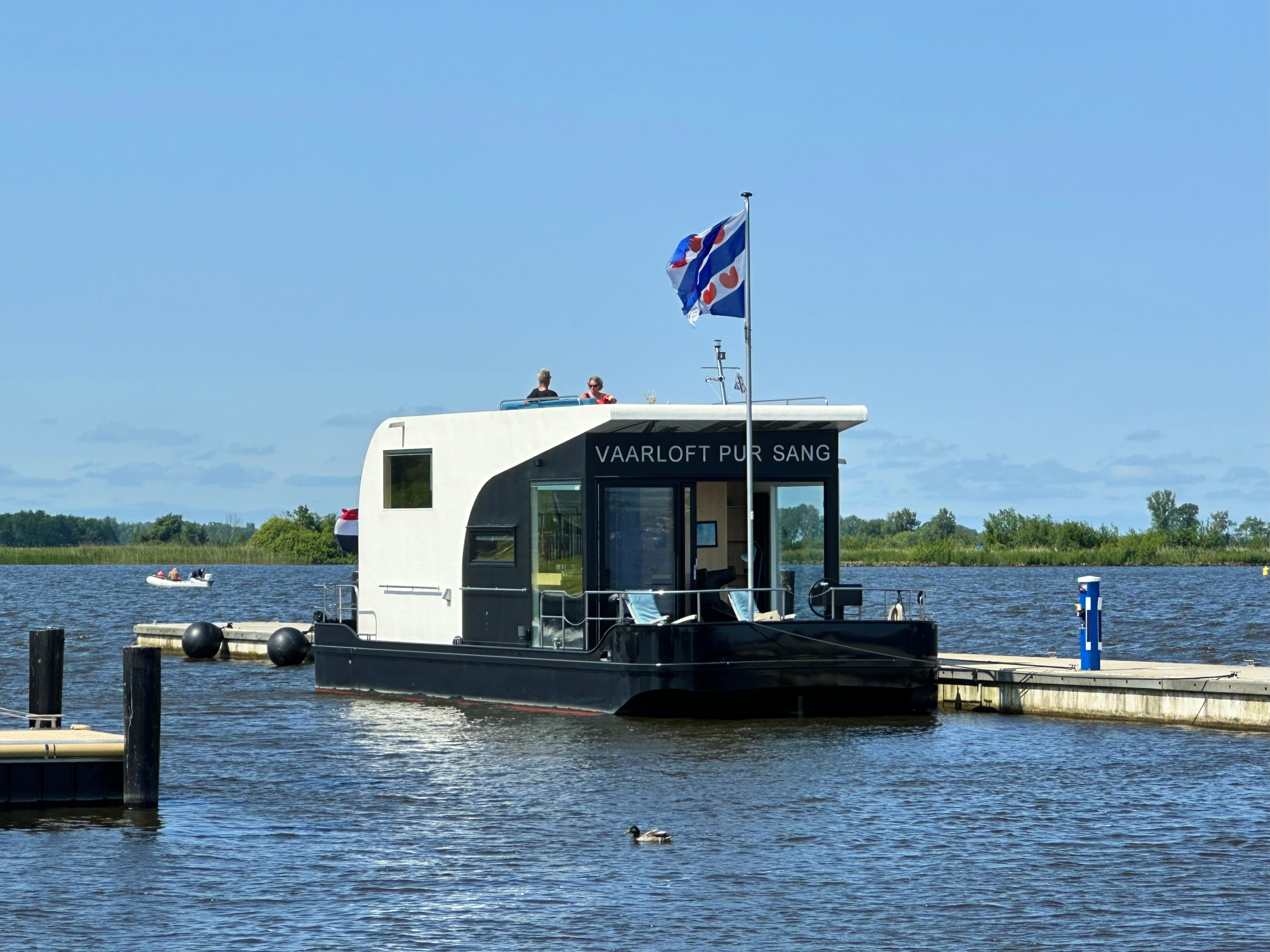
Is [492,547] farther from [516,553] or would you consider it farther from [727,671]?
[727,671]

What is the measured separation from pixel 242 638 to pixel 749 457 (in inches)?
707

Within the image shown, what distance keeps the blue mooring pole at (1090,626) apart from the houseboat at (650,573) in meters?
2.06

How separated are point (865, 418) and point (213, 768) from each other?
30.4 feet

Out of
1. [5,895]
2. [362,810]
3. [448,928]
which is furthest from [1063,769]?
[5,895]

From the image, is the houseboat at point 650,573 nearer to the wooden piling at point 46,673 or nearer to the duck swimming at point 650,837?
the wooden piling at point 46,673

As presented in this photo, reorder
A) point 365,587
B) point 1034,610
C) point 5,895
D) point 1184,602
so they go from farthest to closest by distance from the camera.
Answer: point 1184,602, point 1034,610, point 365,587, point 5,895

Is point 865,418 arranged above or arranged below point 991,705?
above

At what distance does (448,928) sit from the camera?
38.0ft

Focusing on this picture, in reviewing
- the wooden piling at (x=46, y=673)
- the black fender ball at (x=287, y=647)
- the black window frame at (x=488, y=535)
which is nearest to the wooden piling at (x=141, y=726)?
the wooden piling at (x=46, y=673)

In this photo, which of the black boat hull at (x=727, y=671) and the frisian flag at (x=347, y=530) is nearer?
the black boat hull at (x=727, y=671)

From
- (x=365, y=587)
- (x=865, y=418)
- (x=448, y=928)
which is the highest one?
(x=865, y=418)

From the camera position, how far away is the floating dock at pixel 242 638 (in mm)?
35375

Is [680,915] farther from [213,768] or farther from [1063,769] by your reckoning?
[213,768]

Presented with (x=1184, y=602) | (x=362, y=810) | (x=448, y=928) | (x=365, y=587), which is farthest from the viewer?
(x=1184, y=602)
